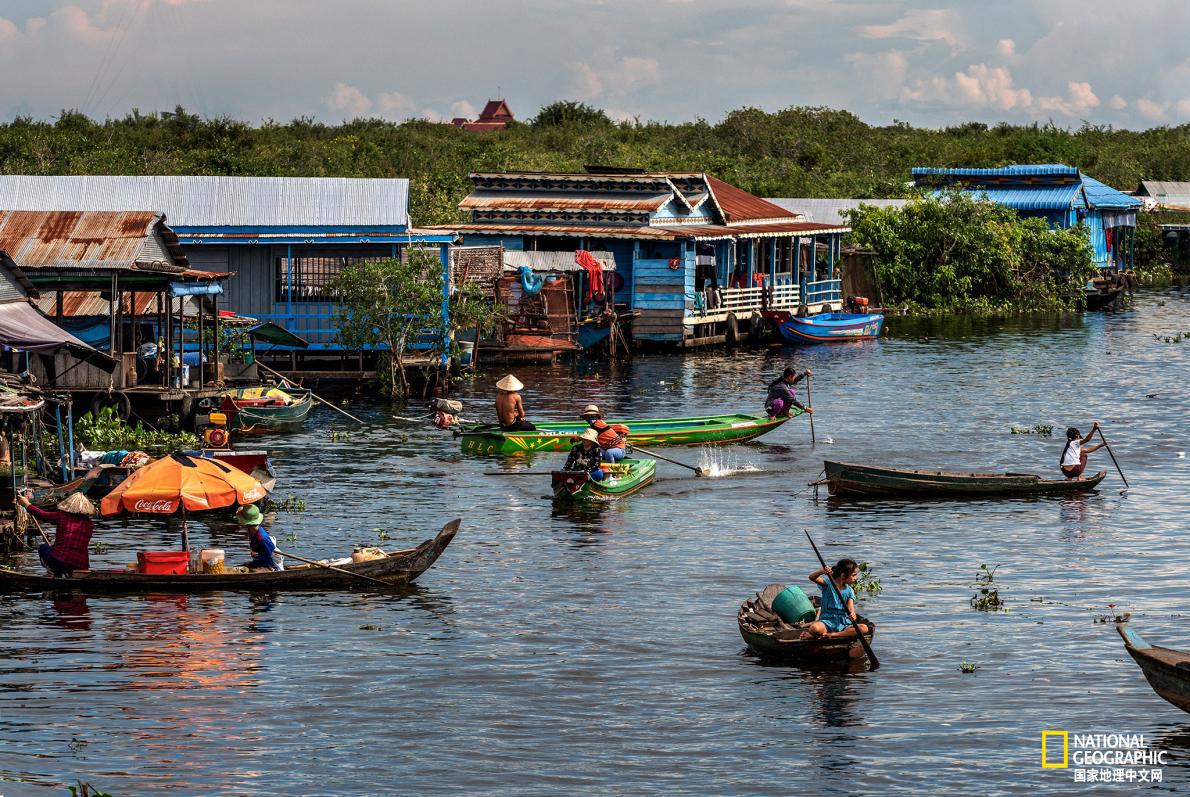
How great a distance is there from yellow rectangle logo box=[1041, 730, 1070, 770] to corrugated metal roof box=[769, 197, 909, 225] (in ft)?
178

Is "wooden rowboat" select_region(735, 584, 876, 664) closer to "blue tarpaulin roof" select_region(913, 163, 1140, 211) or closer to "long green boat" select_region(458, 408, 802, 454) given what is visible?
"long green boat" select_region(458, 408, 802, 454)

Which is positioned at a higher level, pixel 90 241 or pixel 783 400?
pixel 90 241

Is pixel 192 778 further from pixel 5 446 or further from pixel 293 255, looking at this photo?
pixel 293 255

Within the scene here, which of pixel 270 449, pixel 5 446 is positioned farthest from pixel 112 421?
pixel 5 446

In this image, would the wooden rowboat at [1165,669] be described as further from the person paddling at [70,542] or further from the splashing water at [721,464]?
the splashing water at [721,464]

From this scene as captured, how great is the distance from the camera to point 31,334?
Result: 2630 centimetres

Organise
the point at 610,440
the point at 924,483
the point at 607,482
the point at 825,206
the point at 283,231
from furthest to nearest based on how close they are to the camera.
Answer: the point at 825,206 < the point at 283,231 < the point at 610,440 < the point at 924,483 < the point at 607,482

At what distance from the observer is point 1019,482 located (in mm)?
27453

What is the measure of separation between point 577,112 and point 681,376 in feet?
224

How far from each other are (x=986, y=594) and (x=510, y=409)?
12.5m

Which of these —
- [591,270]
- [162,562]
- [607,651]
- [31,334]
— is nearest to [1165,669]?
[607,651]

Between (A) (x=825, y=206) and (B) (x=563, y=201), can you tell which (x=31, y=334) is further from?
(A) (x=825, y=206)

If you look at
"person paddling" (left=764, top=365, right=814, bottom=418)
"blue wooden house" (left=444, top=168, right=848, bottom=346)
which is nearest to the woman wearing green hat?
"person paddling" (left=764, top=365, right=814, bottom=418)

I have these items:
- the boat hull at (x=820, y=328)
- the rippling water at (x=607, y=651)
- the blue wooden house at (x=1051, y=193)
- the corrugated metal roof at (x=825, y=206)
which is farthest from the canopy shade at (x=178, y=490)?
the blue wooden house at (x=1051, y=193)
